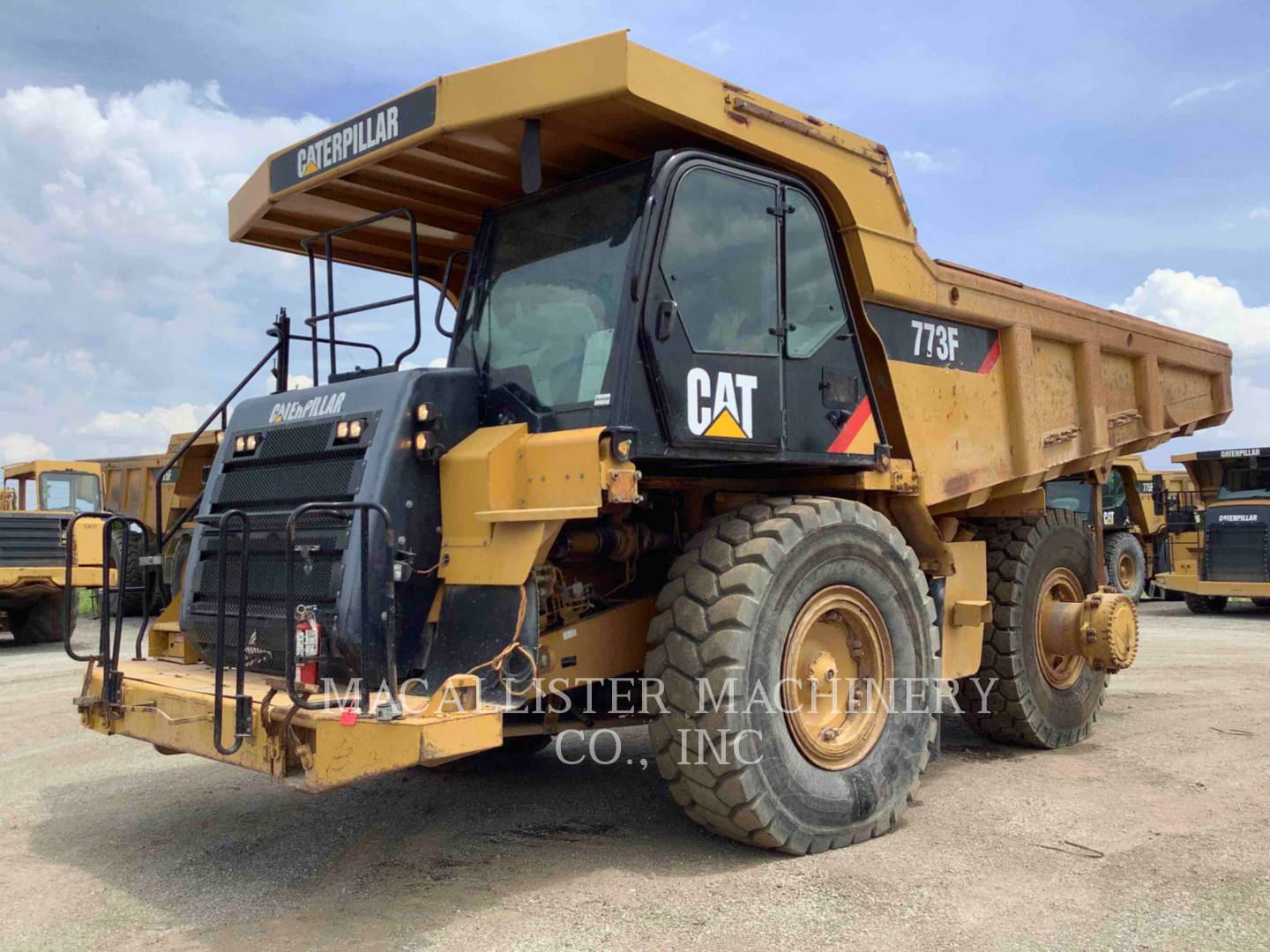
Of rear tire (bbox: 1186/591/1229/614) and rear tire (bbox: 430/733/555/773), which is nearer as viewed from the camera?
rear tire (bbox: 430/733/555/773)

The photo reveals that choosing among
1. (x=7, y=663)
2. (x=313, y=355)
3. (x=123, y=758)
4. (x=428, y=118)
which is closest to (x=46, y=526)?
(x=7, y=663)

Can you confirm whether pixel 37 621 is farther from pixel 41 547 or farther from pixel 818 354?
pixel 818 354

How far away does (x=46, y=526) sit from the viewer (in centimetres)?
1539

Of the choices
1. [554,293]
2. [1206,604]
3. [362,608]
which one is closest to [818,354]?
[554,293]

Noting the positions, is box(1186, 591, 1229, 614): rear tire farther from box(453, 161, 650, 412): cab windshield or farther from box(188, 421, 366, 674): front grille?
box(188, 421, 366, 674): front grille

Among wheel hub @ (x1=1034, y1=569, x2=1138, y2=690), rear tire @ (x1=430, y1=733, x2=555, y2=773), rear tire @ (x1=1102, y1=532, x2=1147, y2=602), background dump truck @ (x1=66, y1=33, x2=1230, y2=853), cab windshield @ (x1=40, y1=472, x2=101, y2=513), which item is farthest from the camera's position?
rear tire @ (x1=1102, y1=532, x2=1147, y2=602)

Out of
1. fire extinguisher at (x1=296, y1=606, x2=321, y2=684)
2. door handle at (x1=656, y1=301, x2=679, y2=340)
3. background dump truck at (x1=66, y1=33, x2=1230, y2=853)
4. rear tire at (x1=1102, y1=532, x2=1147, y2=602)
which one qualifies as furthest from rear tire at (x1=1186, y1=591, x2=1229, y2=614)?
fire extinguisher at (x1=296, y1=606, x2=321, y2=684)

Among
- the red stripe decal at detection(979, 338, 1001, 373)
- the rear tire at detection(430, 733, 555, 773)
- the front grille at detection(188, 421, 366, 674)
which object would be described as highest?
the red stripe decal at detection(979, 338, 1001, 373)

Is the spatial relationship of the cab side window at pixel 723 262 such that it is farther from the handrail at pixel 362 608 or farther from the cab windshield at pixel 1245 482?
the cab windshield at pixel 1245 482

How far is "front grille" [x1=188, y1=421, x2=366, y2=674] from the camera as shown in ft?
15.1

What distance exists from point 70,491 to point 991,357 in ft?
49.7

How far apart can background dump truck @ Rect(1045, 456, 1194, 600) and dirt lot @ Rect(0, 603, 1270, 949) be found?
11541 millimetres

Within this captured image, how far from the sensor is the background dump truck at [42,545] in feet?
47.8

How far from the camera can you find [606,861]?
15.1 ft
